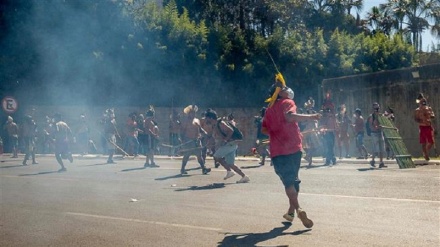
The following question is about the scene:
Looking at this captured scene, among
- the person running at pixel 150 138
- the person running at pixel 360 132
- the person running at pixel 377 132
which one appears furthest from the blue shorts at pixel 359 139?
the person running at pixel 150 138

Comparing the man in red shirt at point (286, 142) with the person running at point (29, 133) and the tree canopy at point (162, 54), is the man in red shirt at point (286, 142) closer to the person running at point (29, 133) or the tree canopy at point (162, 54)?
the person running at point (29, 133)

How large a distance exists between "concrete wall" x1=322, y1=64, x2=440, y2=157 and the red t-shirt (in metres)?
15.8

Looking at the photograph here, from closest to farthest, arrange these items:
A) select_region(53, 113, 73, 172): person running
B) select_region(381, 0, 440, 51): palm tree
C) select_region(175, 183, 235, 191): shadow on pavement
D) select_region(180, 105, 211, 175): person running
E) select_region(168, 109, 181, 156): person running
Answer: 1. select_region(175, 183, 235, 191): shadow on pavement
2. select_region(180, 105, 211, 175): person running
3. select_region(53, 113, 73, 172): person running
4. select_region(168, 109, 181, 156): person running
5. select_region(381, 0, 440, 51): palm tree

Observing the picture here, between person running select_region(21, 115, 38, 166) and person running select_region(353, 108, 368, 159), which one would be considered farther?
person running select_region(21, 115, 38, 166)

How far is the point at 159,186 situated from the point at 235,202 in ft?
11.7

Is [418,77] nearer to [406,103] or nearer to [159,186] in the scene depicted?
[406,103]

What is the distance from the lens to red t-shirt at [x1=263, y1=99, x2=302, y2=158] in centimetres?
849

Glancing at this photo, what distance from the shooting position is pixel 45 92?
33875mm

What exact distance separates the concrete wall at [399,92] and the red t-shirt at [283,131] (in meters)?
15.8

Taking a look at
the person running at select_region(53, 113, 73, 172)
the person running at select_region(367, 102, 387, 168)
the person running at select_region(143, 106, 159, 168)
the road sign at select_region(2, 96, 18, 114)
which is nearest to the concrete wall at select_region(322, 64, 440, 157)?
the person running at select_region(367, 102, 387, 168)

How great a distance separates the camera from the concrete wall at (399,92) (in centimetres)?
2333

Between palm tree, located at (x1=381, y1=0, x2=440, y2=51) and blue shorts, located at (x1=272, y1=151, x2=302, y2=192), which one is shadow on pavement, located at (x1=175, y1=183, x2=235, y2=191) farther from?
palm tree, located at (x1=381, y1=0, x2=440, y2=51)

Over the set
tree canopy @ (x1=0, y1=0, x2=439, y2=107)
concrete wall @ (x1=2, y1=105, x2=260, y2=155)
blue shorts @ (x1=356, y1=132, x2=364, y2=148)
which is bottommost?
blue shorts @ (x1=356, y1=132, x2=364, y2=148)

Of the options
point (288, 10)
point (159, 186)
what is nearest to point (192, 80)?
point (288, 10)
